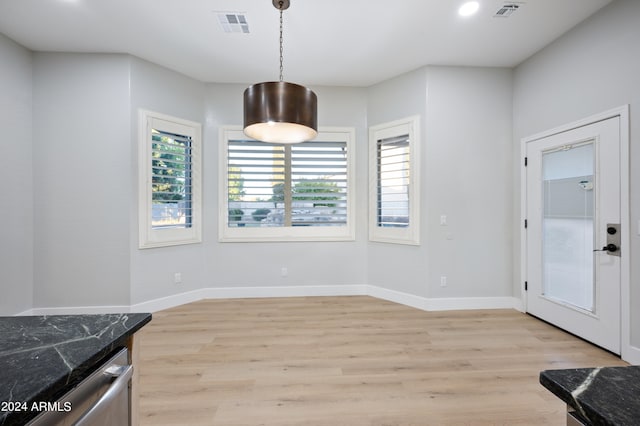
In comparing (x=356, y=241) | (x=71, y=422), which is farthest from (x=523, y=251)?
(x=71, y=422)

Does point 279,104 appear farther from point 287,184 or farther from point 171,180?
point 171,180

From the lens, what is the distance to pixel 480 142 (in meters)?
3.71

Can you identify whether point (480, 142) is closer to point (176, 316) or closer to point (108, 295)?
point (176, 316)

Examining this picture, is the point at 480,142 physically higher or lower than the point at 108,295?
higher

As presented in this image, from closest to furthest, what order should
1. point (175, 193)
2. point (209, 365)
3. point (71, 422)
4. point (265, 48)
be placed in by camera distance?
point (71, 422)
point (209, 365)
point (265, 48)
point (175, 193)

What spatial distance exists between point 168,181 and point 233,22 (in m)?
2.08

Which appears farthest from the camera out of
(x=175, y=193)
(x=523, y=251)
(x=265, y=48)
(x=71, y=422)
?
(x=175, y=193)

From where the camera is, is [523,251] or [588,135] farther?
[523,251]

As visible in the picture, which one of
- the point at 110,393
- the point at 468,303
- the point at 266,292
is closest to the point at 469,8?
the point at 468,303

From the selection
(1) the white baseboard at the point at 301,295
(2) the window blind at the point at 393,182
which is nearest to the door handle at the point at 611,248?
(1) the white baseboard at the point at 301,295

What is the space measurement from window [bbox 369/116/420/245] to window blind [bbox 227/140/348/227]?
46 centimetres

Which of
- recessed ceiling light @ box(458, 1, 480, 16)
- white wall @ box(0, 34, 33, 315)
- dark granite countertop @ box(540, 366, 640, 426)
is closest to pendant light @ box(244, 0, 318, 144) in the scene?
dark granite countertop @ box(540, 366, 640, 426)

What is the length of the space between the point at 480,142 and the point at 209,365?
13.0 ft

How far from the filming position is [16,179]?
316 cm
